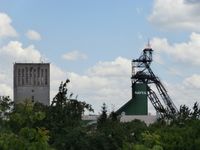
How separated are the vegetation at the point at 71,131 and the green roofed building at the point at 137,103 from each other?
158 ft

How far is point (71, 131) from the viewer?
37.1 metres

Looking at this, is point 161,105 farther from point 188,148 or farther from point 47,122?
point 188,148

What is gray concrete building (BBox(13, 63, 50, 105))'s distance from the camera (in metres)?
139

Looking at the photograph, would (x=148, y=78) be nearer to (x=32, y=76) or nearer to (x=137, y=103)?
(x=137, y=103)

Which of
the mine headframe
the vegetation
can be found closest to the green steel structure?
the mine headframe

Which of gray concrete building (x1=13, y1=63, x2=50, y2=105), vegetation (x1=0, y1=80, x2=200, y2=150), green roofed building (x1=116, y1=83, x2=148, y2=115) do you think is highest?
gray concrete building (x1=13, y1=63, x2=50, y2=105)

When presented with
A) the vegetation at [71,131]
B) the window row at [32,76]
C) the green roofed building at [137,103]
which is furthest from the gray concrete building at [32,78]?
the vegetation at [71,131]

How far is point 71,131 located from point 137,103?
226 feet

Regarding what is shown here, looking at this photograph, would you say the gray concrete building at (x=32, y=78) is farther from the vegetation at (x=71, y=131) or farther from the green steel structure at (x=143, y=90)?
the vegetation at (x=71, y=131)

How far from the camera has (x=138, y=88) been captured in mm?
100000

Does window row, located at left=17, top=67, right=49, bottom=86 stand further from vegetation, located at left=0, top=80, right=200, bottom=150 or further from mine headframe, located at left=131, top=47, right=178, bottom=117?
vegetation, located at left=0, top=80, right=200, bottom=150

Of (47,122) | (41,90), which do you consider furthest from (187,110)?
(41,90)

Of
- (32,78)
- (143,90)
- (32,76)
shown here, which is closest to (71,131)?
(143,90)

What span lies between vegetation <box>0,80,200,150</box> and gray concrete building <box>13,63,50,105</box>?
3462 inches
